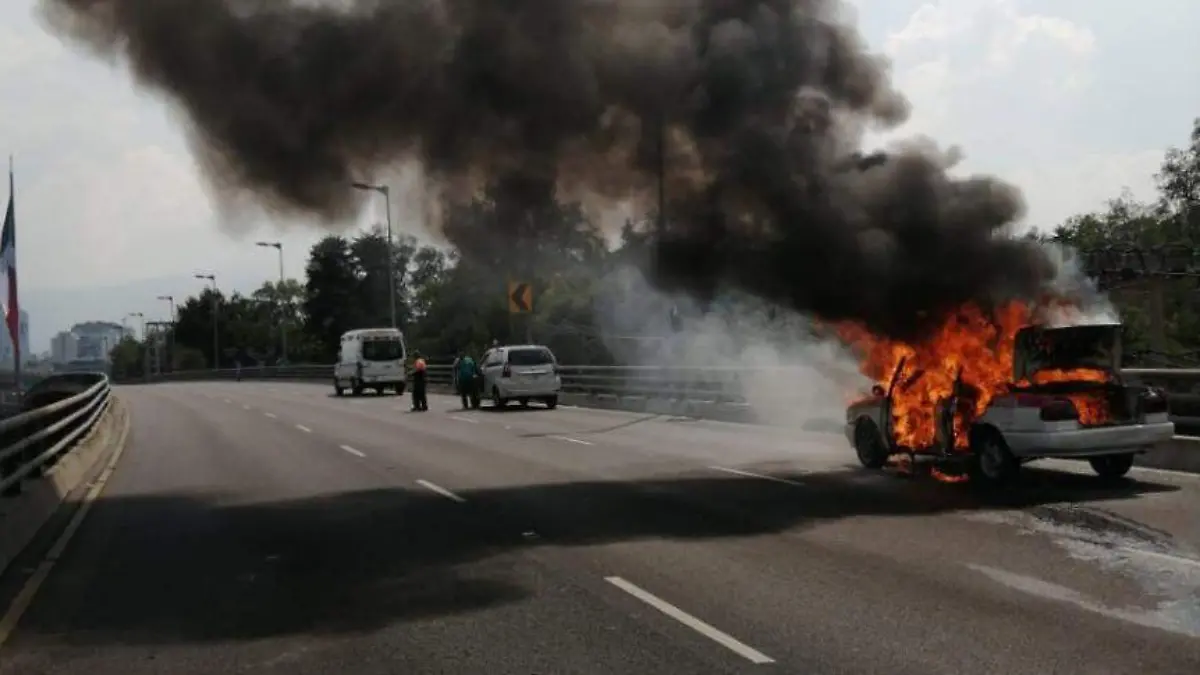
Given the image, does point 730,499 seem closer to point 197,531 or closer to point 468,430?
point 197,531

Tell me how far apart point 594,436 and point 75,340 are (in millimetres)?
132596

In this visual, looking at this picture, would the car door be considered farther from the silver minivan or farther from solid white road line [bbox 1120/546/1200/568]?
solid white road line [bbox 1120/546/1200/568]

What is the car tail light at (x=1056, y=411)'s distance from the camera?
39.0ft

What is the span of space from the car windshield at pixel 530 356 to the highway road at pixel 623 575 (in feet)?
53.8

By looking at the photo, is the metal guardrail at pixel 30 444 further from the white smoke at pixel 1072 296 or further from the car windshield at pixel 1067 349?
the white smoke at pixel 1072 296

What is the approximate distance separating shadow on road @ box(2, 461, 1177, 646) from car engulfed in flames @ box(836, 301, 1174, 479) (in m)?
0.49

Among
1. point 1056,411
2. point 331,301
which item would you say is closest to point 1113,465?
point 1056,411

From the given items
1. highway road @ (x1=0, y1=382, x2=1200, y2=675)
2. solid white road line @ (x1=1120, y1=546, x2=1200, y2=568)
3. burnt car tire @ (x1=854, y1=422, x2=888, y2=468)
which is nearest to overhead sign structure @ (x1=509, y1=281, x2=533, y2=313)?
highway road @ (x1=0, y1=382, x2=1200, y2=675)

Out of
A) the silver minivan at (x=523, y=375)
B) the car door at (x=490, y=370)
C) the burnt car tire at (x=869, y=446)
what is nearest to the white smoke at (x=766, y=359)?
the burnt car tire at (x=869, y=446)

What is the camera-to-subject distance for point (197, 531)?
1117 centimetres

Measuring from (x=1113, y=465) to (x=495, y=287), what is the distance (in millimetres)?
37994

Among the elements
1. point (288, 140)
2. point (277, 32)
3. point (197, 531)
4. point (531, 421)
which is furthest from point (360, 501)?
point (531, 421)

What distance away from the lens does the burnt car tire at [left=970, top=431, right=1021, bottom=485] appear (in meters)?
12.3

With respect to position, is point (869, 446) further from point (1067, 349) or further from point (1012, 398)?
point (1067, 349)
